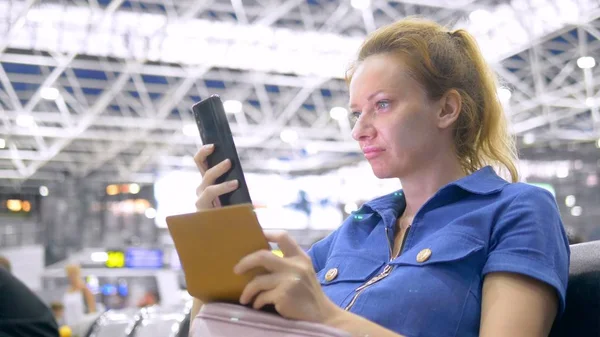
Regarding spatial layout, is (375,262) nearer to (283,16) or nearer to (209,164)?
(209,164)

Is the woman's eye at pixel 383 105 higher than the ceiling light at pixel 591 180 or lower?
higher

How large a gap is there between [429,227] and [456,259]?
0.14 m

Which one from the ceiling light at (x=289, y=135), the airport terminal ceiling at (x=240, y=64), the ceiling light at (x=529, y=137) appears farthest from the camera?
the ceiling light at (x=289, y=135)

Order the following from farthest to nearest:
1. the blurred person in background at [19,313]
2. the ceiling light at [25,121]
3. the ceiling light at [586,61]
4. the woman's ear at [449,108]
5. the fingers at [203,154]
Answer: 1. the ceiling light at [25,121]
2. the ceiling light at [586,61]
3. the blurred person in background at [19,313]
4. the woman's ear at [449,108]
5. the fingers at [203,154]

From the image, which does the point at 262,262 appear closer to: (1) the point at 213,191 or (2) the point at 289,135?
(1) the point at 213,191

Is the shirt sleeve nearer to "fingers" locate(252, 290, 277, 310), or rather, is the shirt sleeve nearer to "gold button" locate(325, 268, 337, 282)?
"gold button" locate(325, 268, 337, 282)

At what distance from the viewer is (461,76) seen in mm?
1727

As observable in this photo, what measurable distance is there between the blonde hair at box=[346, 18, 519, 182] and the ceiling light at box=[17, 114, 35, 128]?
2071cm

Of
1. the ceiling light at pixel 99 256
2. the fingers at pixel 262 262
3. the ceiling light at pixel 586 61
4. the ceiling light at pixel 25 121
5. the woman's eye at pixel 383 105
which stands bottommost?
the fingers at pixel 262 262

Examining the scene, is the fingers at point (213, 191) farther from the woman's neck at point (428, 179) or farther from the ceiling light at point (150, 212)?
the ceiling light at point (150, 212)

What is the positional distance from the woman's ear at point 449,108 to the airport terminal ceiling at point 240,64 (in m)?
9.86

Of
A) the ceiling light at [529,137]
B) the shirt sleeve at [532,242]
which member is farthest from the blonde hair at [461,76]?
the ceiling light at [529,137]

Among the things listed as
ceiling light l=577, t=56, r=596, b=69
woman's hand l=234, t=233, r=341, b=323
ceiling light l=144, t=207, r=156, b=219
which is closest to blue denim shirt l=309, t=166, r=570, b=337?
woman's hand l=234, t=233, r=341, b=323

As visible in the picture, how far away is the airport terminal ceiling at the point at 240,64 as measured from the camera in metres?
16.1
